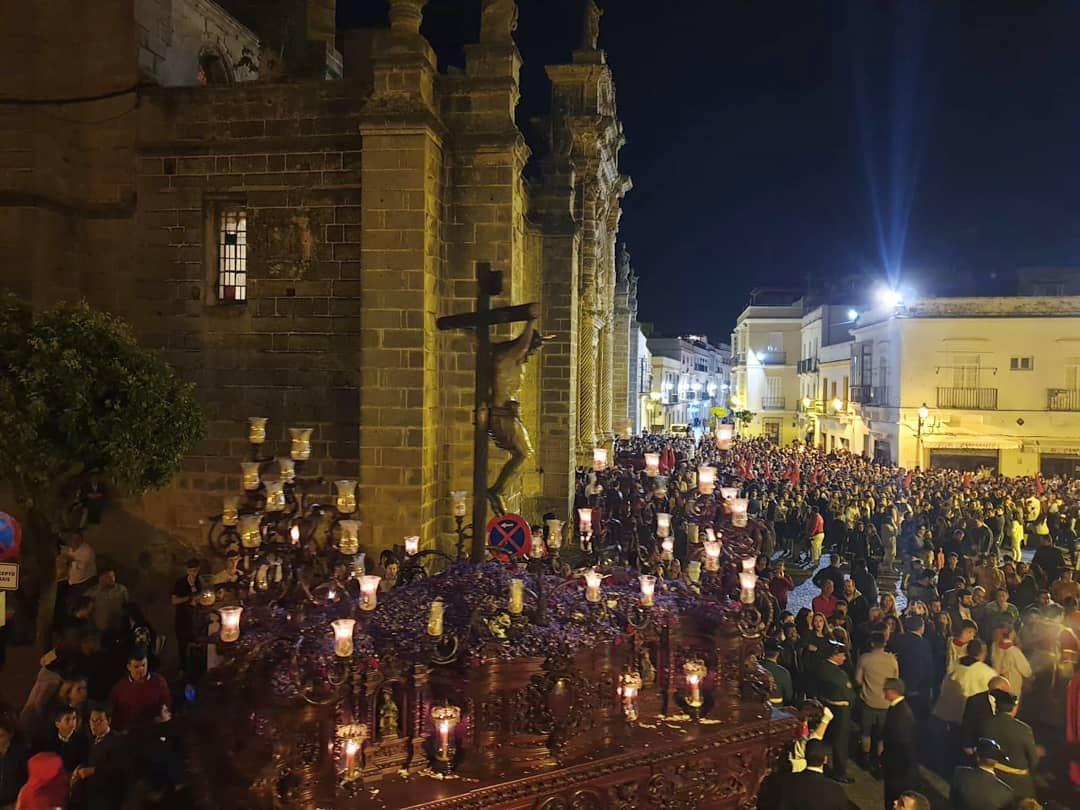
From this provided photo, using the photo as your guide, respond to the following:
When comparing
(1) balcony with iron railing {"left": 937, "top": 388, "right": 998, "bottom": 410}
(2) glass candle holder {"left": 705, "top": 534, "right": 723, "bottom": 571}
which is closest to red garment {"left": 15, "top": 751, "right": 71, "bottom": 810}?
(2) glass candle holder {"left": 705, "top": 534, "right": 723, "bottom": 571}

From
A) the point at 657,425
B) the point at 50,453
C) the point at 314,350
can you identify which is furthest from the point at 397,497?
the point at 657,425

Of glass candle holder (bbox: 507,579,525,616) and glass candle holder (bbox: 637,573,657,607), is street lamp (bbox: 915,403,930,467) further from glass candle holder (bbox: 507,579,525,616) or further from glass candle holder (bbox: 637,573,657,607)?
glass candle holder (bbox: 507,579,525,616)

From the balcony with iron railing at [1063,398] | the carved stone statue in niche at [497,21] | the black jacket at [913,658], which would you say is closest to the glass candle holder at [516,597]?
the black jacket at [913,658]

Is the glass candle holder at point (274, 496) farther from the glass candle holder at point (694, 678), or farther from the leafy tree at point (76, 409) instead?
the glass candle holder at point (694, 678)

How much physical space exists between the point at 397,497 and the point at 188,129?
550 cm

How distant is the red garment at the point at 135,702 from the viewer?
5.59m

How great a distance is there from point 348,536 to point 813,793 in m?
3.83

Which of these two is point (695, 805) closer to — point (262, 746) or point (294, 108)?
point (262, 746)

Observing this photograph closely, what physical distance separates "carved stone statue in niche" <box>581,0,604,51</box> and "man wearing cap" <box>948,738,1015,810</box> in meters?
14.6

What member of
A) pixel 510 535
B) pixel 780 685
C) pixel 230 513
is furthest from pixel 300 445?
pixel 780 685

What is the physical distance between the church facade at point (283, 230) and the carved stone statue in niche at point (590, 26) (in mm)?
5856

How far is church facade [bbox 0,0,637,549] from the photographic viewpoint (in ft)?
31.9

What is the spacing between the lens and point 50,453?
300 inches

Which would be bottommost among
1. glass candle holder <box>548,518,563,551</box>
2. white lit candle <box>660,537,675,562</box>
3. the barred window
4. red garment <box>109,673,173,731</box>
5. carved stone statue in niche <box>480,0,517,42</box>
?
red garment <box>109,673,173,731</box>
